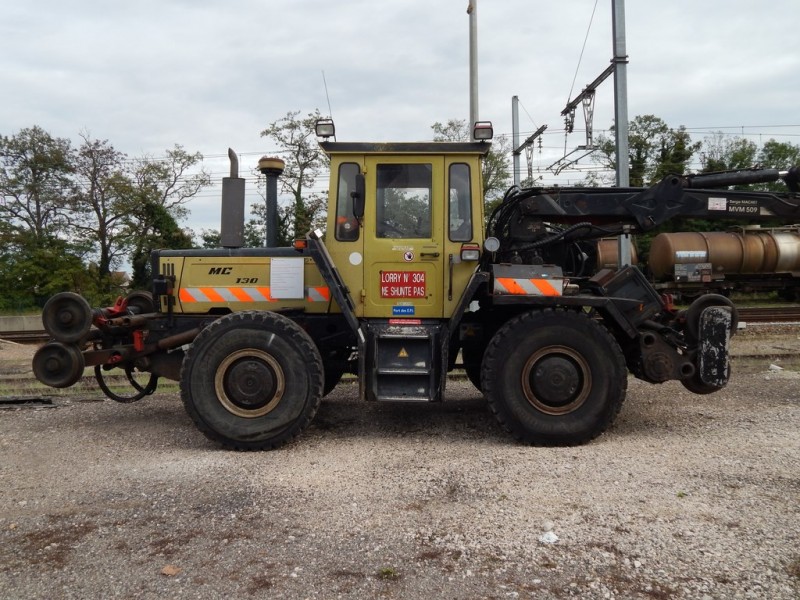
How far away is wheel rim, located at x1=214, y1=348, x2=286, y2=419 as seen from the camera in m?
5.77

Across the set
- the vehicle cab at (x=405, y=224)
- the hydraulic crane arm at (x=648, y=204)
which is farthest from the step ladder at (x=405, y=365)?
the hydraulic crane arm at (x=648, y=204)

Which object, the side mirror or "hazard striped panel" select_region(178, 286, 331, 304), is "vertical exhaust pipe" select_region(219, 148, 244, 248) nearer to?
"hazard striped panel" select_region(178, 286, 331, 304)

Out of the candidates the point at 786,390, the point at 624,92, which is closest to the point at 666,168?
the point at 624,92

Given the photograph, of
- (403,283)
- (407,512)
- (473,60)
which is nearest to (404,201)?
(403,283)

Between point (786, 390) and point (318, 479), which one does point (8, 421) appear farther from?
point (786, 390)

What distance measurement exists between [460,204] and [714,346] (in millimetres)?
2719

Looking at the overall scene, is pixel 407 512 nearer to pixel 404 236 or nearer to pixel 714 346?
pixel 404 236

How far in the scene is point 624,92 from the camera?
1122cm

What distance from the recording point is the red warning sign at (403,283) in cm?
611

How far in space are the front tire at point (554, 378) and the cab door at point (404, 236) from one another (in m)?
0.82

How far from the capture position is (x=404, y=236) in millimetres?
6113

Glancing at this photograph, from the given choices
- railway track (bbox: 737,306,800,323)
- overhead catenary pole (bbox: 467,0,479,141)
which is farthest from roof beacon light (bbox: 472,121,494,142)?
railway track (bbox: 737,306,800,323)

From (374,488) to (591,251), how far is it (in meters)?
4.01

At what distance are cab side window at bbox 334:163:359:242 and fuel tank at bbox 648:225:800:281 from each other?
1997 centimetres
